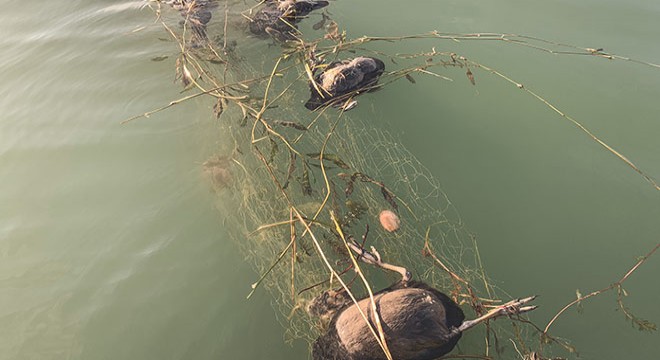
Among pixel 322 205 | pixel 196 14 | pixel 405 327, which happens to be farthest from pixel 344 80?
pixel 196 14

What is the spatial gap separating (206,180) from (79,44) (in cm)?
339

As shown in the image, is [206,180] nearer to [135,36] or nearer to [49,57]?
[135,36]

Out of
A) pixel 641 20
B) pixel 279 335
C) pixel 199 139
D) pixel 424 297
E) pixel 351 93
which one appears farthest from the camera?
pixel 641 20

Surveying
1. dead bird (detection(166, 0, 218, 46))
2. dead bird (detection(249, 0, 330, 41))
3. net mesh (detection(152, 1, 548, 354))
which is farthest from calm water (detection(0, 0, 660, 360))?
dead bird (detection(249, 0, 330, 41))

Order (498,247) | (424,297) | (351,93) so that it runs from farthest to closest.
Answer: (351,93) < (498,247) < (424,297)

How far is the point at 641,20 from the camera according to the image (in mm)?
4648

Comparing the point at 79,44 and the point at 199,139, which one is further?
the point at 79,44

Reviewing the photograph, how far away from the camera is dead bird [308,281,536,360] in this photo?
2047 mm

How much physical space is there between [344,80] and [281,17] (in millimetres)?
1540

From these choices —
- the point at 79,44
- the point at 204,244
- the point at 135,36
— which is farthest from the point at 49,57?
the point at 204,244

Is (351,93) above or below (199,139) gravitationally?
above

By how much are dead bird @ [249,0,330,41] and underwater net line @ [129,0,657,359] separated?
1.56 feet

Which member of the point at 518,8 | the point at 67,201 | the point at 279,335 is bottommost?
the point at 279,335

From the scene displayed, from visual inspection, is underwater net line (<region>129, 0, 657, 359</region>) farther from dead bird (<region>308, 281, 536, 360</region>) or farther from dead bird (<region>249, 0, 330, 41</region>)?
dead bird (<region>249, 0, 330, 41</region>)
